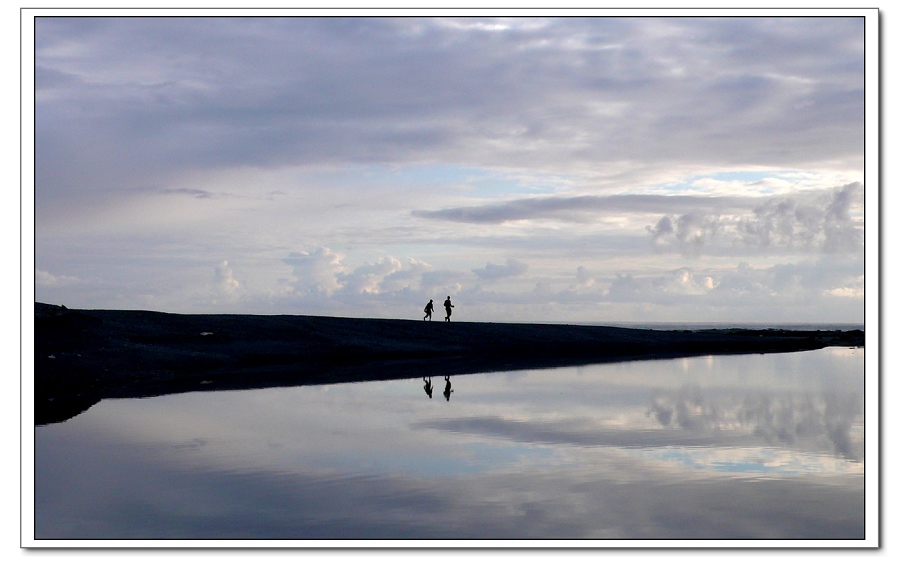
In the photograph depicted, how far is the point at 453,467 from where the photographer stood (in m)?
15.9

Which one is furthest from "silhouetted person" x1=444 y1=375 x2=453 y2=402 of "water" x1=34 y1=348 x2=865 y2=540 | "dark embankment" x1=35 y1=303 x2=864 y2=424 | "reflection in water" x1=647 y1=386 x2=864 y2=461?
"reflection in water" x1=647 y1=386 x2=864 y2=461

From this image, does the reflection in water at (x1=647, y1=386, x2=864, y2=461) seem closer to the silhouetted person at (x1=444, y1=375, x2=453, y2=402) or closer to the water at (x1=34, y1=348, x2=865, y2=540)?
the water at (x1=34, y1=348, x2=865, y2=540)

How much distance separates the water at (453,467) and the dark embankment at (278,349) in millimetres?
4626

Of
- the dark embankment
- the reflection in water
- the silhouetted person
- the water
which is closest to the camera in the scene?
the water

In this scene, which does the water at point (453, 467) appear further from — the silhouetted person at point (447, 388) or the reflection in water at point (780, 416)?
the silhouetted person at point (447, 388)

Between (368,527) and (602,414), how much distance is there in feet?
41.3

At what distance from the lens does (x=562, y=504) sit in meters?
13.1

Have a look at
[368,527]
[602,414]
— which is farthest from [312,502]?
[602,414]

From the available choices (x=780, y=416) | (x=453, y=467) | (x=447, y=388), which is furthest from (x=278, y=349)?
(x=453, y=467)

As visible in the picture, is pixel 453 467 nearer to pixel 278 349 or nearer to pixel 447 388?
pixel 447 388

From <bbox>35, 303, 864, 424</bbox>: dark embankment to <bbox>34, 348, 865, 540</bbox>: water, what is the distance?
463cm

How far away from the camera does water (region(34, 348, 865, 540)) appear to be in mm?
12133

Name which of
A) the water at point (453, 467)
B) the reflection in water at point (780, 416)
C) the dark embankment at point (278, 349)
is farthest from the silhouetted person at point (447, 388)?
the reflection in water at point (780, 416)
